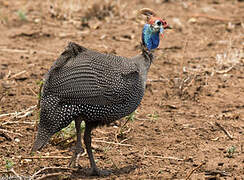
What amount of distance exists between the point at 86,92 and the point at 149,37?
3.09 ft

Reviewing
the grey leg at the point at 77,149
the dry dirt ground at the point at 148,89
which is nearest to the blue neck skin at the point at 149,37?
the dry dirt ground at the point at 148,89

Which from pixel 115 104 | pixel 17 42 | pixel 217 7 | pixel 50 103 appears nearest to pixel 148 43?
pixel 115 104

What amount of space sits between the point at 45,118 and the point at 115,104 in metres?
0.58

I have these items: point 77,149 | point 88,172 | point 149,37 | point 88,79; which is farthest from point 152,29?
point 88,172

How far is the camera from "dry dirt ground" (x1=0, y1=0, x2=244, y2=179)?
14.7ft

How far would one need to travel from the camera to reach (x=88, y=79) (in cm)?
405

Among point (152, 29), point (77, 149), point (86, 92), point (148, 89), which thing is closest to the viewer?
point (86, 92)

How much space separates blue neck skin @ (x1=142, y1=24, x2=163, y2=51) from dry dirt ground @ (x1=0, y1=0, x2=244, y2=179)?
0.81m

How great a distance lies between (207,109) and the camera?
5.79 metres

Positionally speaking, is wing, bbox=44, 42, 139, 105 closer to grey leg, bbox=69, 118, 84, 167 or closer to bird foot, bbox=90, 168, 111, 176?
grey leg, bbox=69, 118, 84, 167

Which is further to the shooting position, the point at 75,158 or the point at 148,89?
the point at 148,89

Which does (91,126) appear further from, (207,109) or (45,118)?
(207,109)

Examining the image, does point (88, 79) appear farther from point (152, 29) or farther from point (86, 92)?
point (152, 29)

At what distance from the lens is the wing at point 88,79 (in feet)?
13.2
